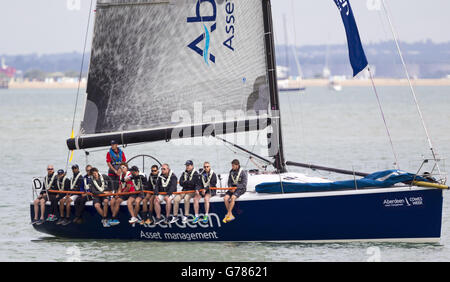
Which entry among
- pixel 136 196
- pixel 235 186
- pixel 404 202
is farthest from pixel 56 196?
pixel 404 202

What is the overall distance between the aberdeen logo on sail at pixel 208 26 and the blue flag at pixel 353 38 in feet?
7.28

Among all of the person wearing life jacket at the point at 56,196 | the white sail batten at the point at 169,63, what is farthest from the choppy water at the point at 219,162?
the white sail batten at the point at 169,63

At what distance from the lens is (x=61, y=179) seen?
18.3 metres

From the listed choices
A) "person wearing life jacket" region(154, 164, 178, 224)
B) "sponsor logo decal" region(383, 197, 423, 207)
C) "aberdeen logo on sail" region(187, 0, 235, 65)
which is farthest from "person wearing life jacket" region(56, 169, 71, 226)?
"sponsor logo decal" region(383, 197, 423, 207)

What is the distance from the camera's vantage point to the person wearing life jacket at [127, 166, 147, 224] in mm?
17359

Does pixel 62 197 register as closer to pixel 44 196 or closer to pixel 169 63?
pixel 44 196

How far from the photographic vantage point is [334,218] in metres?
16.6

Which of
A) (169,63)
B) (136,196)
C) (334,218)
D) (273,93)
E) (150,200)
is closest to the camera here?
(334,218)

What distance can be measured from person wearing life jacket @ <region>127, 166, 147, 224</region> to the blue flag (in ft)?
15.7

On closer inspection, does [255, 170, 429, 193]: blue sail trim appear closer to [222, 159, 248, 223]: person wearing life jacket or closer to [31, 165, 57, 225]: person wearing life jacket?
[222, 159, 248, 223]: person wearing life jacket

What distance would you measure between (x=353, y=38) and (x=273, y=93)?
197 cm

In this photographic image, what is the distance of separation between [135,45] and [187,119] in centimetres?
195

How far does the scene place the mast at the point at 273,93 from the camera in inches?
Answer: 707
